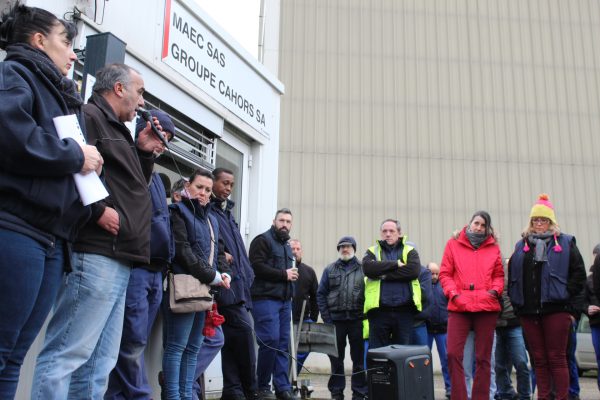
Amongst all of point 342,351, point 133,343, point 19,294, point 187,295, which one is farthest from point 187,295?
point 342,351

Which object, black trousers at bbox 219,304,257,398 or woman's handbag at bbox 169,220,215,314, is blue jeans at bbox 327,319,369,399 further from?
woman's handbag at bbox 169,220,215,314

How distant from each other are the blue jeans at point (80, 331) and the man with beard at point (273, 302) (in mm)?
3216

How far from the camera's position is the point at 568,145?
53.2ft

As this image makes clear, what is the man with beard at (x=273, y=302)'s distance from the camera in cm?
630

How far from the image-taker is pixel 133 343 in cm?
376

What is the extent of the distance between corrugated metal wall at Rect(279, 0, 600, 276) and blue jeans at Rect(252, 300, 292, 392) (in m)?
8.35

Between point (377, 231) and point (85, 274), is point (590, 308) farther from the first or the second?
point (377, 231)

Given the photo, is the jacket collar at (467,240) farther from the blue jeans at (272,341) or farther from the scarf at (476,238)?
the blue jeans at (272,341)

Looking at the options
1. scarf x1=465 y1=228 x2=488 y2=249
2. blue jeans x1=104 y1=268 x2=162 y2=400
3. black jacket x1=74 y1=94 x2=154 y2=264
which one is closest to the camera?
black jacket x1=74 y1=94 x2=154 y2=264

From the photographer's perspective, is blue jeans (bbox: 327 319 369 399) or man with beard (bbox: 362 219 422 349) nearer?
man with beard (bbox: 362 219 422 349)

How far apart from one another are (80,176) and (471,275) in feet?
14.4

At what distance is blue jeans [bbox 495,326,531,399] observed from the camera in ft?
23.7

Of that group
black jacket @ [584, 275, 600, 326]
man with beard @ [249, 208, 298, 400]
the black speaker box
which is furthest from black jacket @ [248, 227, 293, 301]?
black jacket @ [584, 275, 600, 326]

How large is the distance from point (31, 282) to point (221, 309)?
3122 mm
